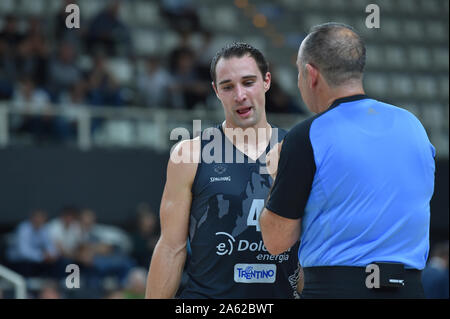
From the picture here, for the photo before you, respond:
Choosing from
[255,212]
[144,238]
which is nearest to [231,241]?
[255,212]

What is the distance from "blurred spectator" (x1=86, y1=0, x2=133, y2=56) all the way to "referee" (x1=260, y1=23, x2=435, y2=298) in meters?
10.1

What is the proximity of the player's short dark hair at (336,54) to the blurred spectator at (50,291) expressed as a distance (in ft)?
21.6

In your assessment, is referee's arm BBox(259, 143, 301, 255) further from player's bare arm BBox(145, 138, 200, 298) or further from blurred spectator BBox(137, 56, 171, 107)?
blurred spectator BBox(137, 56, 171, 107)

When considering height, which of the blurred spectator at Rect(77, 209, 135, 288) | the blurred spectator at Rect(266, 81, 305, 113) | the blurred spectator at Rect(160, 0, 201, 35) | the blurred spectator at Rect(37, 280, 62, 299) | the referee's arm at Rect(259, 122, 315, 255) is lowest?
the blurred spectator at Rect(37, 280, 62, 299)

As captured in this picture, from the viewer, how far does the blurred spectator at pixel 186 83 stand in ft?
42.2

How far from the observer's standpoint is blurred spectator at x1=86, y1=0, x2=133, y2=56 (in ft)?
42.7

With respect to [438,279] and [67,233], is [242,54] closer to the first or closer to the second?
[438,279]

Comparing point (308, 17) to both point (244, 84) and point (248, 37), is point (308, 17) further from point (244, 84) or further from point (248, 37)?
point (244, 84)

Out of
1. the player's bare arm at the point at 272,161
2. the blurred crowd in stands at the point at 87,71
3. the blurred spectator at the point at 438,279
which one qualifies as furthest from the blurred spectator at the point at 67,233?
the player's bare arm at the point at 272,161

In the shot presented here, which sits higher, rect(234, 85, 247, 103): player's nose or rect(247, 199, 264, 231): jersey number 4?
rect(234, 85, 247, 103): player's nose

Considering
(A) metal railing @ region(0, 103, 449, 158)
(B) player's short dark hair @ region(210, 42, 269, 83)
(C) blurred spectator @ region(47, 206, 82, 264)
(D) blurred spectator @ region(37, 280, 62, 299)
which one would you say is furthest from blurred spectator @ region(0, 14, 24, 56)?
(B) player's short dark hair @ region(210, 42, 269, 83)

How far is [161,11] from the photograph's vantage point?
15.3 meters

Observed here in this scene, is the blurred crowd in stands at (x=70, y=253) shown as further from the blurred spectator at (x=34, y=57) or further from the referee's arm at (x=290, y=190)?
the referee's arm at (x=290, y=190)
